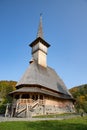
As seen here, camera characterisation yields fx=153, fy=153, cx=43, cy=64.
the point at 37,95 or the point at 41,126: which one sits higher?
the point at 37,95

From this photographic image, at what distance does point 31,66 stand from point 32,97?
246 inches

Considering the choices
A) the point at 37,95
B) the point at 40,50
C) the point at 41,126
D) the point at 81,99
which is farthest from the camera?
the point at 81,99

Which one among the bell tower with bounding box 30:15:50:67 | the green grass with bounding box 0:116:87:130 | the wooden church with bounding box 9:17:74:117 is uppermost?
the bell tower with bounding box 30:15:50:67

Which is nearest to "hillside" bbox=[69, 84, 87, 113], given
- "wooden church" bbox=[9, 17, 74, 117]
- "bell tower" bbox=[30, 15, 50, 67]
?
"wooden church" bbox=[9, 17, 74, 117]

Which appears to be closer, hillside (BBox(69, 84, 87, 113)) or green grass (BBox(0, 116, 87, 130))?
green grass (BBox(0, 116, 87, 130))

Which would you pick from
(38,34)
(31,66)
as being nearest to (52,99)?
(31,66)

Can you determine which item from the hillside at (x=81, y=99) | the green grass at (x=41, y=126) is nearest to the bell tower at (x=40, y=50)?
the hillside at (x=81, y=99)

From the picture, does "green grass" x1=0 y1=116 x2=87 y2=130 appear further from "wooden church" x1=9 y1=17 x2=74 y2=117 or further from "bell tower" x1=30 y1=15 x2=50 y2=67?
"bell tower" x1=30 y1=15 x2=50 y2=67

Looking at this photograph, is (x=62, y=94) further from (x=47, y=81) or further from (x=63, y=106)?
(x=47, y=81)

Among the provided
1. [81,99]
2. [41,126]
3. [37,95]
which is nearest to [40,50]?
[37,95]

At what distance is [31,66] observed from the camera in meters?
28.2

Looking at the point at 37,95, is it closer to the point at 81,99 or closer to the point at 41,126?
the point at 41,126

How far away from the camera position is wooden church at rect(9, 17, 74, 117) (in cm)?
2212

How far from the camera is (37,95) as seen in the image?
24.2m
